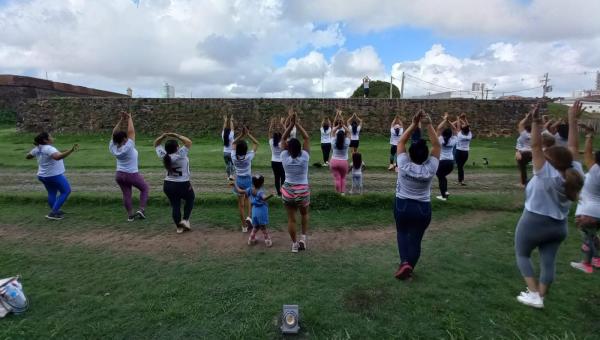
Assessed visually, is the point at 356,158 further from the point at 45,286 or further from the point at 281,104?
the point at 281,104

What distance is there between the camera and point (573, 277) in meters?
4.99

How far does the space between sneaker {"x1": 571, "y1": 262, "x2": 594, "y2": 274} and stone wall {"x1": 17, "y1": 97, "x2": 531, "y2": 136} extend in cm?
1858

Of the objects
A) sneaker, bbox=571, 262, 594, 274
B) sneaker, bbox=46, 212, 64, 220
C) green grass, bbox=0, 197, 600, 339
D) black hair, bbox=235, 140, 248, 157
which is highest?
black hair, bbox=235, 140, 248, 157

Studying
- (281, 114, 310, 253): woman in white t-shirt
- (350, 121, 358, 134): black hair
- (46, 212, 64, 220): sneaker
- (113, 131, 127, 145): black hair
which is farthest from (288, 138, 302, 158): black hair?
(350, 121, 358, 134): black hair

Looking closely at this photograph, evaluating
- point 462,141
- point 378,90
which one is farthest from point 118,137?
point 378,90

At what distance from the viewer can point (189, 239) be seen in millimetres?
6527

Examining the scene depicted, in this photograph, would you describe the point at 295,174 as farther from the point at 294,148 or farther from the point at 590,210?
the point at 590,210

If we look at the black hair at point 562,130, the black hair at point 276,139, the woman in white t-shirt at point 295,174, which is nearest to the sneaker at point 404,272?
the woman in white t-shirt at point 295,174

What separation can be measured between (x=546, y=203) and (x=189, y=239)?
5.22m

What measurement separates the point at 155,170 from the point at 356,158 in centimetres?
721

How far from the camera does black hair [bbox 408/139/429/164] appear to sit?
4.42 m

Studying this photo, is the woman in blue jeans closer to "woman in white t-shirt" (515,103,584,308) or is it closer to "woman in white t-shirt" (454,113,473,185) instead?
"woman in white t-shirt" (515,103,584,308)

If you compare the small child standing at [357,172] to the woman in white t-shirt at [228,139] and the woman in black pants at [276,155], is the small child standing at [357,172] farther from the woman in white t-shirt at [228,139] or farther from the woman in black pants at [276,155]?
the woman in white t-shirt at [228,139]

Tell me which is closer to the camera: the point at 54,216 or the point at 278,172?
the point at 54,216
